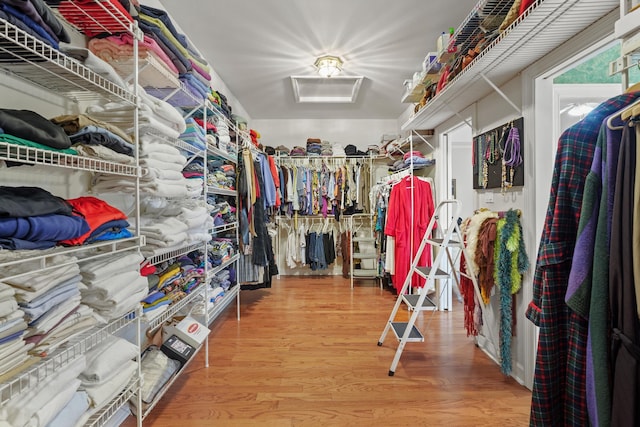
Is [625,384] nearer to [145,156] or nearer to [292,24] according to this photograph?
[145,156]

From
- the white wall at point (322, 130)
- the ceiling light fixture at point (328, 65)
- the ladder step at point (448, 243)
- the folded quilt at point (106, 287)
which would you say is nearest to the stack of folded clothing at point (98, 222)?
the folded quilt at point (106, 287)

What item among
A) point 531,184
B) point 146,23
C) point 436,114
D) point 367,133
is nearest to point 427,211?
point 436,114

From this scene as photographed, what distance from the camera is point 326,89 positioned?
11.6 feet

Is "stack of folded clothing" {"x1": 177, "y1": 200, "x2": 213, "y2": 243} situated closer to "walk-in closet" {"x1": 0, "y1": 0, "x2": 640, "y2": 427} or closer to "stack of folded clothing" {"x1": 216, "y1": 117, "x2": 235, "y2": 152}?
"walk-in closet" {"x1": 0, "y1": 0, "x2": 640, "y2": 427}

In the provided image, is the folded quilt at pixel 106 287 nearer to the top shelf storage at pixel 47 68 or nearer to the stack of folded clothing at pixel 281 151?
the top shelf storage at pixel 47 68

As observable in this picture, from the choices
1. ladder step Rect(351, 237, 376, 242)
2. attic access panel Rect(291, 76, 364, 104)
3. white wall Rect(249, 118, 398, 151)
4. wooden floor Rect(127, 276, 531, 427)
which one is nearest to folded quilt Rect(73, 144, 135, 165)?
wooden floor Rect(127, 276, 531, 427)

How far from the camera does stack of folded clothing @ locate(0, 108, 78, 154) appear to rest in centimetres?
78

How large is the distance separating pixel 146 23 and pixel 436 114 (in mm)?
2326

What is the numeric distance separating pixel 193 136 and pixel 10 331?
1427 mm

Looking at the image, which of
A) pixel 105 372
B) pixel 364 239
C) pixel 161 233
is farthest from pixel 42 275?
pixel 364 239

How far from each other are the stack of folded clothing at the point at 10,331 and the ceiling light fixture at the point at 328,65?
2729 millimetres

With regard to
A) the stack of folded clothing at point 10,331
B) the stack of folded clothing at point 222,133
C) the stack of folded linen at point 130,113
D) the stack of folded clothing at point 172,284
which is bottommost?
the stack of folded clothing at point 172,284

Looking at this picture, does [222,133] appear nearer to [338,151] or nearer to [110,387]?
[110,387]

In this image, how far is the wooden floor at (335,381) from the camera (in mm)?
1591
